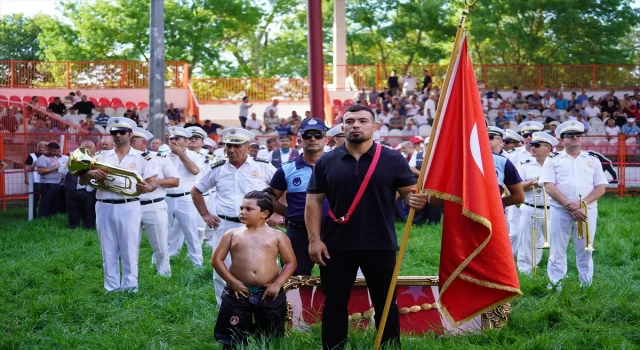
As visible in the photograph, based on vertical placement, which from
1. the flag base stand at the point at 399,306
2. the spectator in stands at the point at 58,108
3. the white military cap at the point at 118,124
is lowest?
the flag base stand at the point at 399,306

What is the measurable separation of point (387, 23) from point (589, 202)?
3503cm

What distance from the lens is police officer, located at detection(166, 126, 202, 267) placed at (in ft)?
43.1

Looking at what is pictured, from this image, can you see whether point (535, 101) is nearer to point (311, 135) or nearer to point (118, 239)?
point (118, 239)

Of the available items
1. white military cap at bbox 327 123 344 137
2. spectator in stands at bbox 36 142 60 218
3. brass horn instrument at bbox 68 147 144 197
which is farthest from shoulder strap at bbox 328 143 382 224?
spectator in stands at bbox 36 142 60 218

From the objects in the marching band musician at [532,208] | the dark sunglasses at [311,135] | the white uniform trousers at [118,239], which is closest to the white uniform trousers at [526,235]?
the marching band musician at [532,208]

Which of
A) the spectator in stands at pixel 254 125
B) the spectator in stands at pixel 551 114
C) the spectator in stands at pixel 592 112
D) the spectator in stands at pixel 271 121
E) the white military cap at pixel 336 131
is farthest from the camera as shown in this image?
the spectator in stands at pixel 254 125

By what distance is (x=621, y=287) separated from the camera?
9.88 meters

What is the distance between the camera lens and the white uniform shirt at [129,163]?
10.8 m

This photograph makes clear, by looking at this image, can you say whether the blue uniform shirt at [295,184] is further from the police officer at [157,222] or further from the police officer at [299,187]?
the police officer at [157,222]

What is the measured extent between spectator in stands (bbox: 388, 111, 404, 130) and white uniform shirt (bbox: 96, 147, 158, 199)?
60.3ft

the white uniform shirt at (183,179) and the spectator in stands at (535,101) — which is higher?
the spectator in stands at (535,101)

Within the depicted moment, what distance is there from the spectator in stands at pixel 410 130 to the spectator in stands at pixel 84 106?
10387mm

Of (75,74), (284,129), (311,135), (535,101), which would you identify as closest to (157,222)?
(311,135)

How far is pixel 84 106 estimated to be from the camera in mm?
28984
